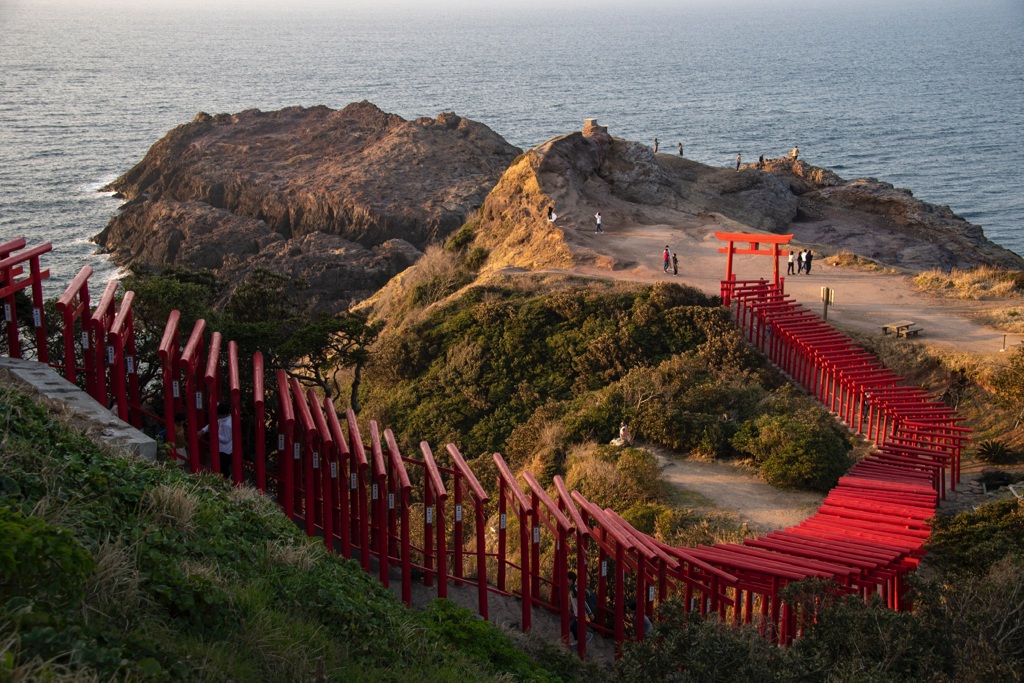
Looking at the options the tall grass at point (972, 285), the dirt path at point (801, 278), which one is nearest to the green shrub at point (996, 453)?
the dirt path at point (801, 278)

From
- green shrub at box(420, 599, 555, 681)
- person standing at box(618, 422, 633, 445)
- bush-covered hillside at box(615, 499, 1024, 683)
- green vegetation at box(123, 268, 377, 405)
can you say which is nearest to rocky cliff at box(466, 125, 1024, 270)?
person standing at box(618, 422, 633, 445)

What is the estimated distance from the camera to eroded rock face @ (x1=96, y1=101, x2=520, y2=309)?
151ft

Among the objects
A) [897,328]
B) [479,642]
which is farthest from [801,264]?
[479,642]

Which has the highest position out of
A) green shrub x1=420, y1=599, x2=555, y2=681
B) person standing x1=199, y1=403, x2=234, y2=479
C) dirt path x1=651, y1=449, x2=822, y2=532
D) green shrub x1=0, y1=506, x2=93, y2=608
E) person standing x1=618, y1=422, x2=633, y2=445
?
green shrub x1=0, y1=506, x2=93, y2=608

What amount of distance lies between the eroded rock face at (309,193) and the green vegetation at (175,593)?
30.9 meters

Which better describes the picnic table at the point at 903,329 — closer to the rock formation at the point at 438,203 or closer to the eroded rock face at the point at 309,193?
the rock formation at the point at 438,203

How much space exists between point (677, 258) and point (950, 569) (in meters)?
19.0

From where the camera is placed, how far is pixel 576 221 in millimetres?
36344

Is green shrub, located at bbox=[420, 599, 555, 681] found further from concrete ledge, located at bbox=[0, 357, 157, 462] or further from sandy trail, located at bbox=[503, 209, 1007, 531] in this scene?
sandy trail, located at bbox=[503, 209, 1007, 531]

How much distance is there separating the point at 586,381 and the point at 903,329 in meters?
7.38

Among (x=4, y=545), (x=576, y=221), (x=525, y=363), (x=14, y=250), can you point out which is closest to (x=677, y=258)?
(x=576, y=221)

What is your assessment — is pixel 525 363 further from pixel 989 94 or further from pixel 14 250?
pixel 989 94

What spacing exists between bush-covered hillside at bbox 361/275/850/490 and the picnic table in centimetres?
349

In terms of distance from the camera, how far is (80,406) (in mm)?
12438
